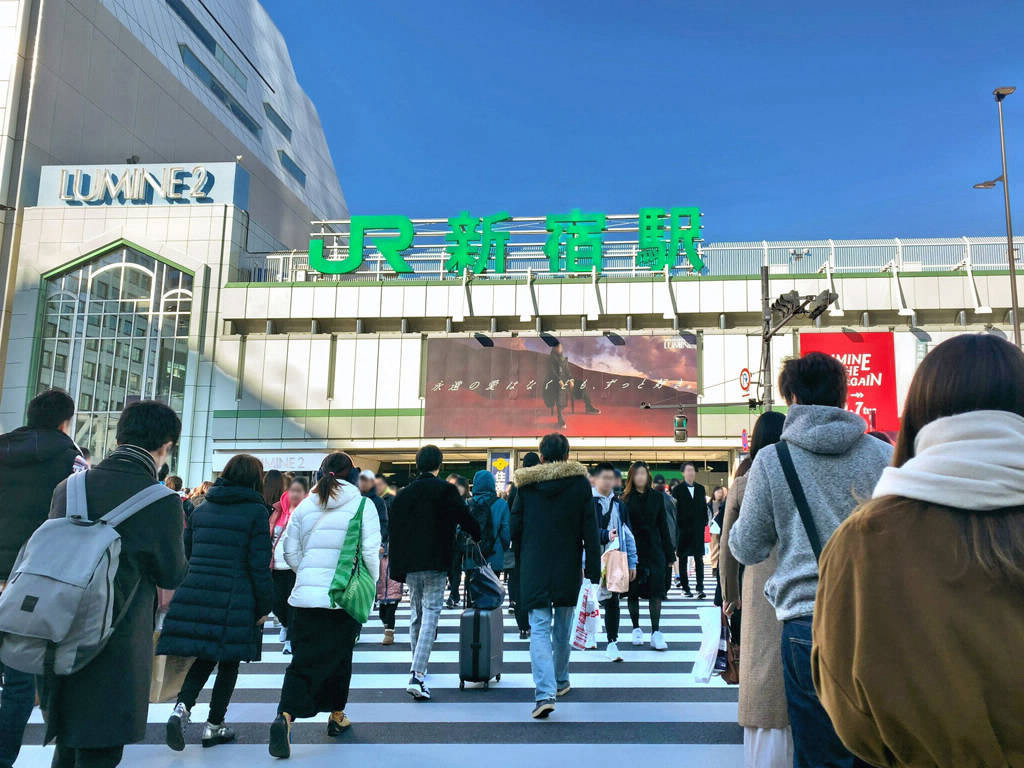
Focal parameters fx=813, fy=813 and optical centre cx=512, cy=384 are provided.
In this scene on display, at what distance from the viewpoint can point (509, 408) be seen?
108ft

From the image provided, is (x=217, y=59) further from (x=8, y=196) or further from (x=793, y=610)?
(x=793, y=610)

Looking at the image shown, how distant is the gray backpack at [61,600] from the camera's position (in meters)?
3.17

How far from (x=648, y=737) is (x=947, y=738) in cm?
413

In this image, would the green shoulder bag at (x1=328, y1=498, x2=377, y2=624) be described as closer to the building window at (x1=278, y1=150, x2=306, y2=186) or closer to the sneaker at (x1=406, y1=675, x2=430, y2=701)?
the sneaker at (x1=406, y1=675, x2=430, y2=701)

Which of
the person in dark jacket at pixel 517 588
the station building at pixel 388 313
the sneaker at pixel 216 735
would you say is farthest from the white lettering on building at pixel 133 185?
the sneaker at pixel 216 735

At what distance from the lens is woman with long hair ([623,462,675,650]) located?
8516 millimetres

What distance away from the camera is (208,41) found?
41688mm

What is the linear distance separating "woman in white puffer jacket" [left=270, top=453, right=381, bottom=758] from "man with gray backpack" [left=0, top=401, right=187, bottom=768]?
1.66 meters

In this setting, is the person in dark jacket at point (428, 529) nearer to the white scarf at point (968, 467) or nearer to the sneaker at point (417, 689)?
the sneaker at point (417, 689)

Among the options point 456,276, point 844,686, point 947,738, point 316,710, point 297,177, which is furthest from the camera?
point 297,177

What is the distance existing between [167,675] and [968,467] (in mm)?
4830

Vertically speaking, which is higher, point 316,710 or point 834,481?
point 834,481

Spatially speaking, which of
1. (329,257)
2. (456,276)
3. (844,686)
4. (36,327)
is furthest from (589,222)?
(844,686)

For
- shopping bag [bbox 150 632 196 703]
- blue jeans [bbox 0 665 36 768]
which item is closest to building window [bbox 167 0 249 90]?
shopping bag [bbox 150 632 196 703]
